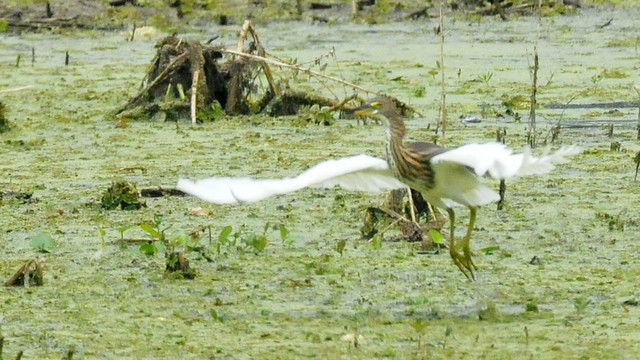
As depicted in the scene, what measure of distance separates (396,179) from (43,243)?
1366mm

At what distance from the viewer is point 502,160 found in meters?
4.00

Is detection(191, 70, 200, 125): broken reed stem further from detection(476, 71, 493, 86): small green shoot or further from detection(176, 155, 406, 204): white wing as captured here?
detection(176, 155, 406, 204): white wing

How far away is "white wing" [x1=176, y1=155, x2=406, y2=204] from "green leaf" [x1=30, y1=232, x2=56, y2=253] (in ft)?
3.19

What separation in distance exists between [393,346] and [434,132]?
3926 millimetres

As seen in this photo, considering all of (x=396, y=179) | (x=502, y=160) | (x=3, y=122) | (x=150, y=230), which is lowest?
(x=3, y=122)

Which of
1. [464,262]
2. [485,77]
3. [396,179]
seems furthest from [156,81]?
[464,262]

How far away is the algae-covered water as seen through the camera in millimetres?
4062

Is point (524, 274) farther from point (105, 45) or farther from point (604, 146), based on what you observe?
point (105, 45)

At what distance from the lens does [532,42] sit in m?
12.0

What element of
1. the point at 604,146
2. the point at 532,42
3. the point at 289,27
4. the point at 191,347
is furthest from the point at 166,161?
the point at 289,27

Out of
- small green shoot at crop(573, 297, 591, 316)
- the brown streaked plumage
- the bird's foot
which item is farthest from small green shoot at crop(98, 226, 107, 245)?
small green shoot at crop(573, 297, 591, 316)

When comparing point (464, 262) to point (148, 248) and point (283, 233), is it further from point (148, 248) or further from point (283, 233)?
point (148, 248)

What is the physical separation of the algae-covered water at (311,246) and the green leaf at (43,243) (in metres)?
0.04

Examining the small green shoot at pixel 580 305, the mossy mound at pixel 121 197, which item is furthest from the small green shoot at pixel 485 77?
the small green shoot at pixel 580 305
